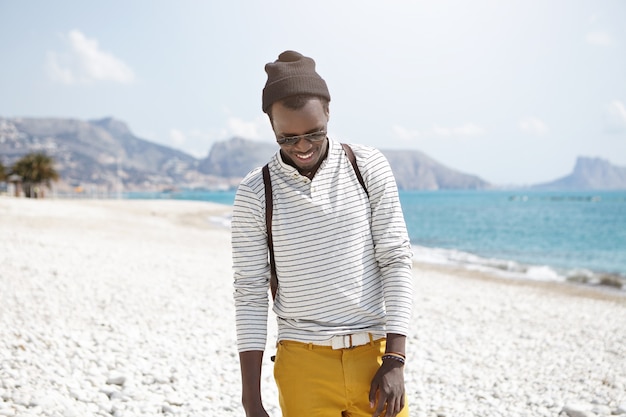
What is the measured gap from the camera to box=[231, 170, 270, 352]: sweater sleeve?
2248 mm

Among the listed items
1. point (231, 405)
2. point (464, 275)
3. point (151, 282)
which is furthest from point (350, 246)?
point (464, 275)

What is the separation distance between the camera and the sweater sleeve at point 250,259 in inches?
88.5

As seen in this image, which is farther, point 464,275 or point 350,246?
point 464,275

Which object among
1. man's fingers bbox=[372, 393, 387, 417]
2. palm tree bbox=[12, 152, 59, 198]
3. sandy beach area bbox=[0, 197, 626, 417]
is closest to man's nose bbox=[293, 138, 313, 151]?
man's fingers bbox=[372, 393, 387, 417]

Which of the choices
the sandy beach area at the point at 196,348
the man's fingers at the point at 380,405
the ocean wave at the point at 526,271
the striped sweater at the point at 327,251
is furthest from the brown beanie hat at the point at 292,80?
the ocean wave at the point at 526,271

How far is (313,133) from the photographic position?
84.7 inches

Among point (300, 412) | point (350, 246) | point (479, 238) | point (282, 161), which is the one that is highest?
point (282, 161)

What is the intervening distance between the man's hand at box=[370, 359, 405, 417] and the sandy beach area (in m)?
3.19

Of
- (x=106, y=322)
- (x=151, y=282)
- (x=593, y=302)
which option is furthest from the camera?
(x=593, y=302)

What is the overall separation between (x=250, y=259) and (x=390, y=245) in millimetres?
547

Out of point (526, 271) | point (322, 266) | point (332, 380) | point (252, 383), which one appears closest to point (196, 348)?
point (252, 383)

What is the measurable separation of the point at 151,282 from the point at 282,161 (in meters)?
9.69

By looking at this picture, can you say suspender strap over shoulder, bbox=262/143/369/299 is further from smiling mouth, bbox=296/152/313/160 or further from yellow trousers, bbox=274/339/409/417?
yellow trousers, bbox=274/339/409/417

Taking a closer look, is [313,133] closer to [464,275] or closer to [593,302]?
[593,302]
